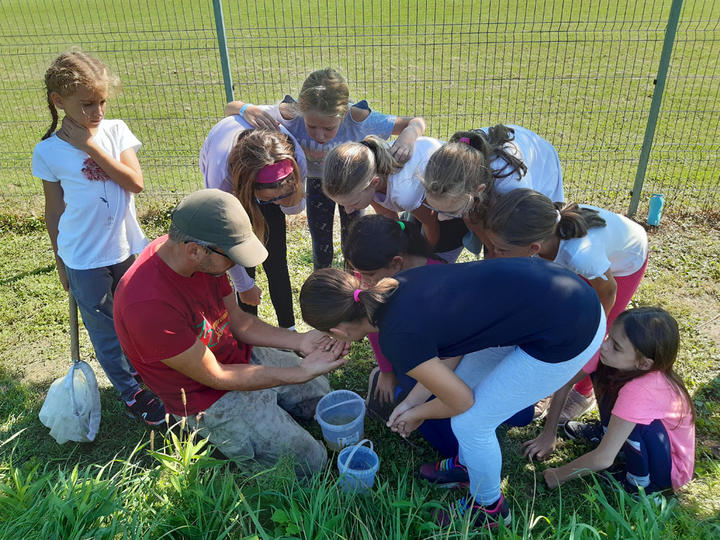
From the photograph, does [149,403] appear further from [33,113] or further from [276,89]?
[276,89]

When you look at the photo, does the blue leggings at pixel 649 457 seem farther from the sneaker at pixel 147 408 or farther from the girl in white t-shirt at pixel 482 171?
the sneaker at pixel 147 408

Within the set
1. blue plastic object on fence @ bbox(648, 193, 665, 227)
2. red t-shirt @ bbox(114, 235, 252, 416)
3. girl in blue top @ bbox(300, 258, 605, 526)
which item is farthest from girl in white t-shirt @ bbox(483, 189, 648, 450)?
blue plastic object on fence @ bbox(648, 193, 665, 227)

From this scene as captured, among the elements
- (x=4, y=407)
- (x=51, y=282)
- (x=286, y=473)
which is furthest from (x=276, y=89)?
(x=286, y=473)

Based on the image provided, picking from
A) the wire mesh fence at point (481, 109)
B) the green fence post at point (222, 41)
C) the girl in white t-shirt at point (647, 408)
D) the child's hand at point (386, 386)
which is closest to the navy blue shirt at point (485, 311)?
the girl in white t-shirt at point (647, 408)

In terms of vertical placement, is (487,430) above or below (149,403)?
above

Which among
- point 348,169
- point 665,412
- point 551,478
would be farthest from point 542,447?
point 348,169

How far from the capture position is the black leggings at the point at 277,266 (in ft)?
11.0

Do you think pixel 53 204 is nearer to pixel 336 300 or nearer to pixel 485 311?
pixel 336 300

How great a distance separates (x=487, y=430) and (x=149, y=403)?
2.02 metres

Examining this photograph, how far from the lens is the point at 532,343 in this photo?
234 centimetres

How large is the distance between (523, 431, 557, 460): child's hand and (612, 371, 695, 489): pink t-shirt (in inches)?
18.4

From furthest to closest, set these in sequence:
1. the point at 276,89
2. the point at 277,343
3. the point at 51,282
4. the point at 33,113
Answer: the point at 276,89
the point at 33,113
the point at 51,282
the point at 277,343

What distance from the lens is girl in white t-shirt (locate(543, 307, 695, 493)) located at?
2.51 meters

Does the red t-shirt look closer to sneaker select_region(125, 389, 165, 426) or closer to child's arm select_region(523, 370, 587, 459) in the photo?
sneaker select_region(125, 389, 165, 426)
